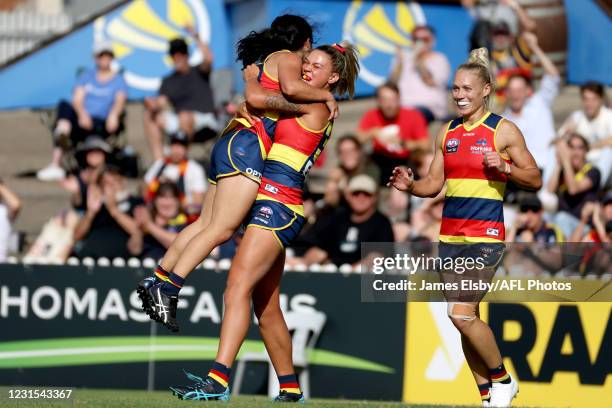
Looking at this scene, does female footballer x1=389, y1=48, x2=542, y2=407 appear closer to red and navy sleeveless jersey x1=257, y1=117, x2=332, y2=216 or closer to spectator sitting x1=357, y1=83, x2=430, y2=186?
red and navy sleeveless jersey x1=257, y1=117, x2=332, y2=216

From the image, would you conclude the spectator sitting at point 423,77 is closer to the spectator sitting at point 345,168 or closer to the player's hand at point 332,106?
the spectator sitting at point 345,168

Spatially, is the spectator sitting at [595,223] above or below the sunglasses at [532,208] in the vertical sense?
below

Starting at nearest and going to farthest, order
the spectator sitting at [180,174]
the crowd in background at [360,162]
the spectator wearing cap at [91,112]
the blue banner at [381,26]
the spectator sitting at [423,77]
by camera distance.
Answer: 1. the crowd in background at [360,162]
2. the spectator sitting at [180,174]
3. the spectator sitting at [423,77]
4. the spectator wearing cap at [91,112]
5. the blue banner at [381,26]

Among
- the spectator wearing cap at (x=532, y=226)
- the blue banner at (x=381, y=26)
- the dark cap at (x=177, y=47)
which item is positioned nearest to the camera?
the spectator wearing cap at (x=532, y=226)

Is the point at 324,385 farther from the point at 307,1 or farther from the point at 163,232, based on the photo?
the point at 307,1

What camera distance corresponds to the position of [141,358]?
1190 centimetres

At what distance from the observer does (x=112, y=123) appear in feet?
53.2

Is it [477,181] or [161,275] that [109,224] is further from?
[477,181]

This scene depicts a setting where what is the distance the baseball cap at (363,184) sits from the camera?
12.9 metres

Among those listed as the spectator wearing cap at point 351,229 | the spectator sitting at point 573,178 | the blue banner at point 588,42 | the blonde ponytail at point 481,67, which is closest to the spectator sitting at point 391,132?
the spectator wearing cap at point 351,229

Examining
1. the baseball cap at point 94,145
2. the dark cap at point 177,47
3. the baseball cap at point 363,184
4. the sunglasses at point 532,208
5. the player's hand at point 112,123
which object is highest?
the dark cap at point 177,47

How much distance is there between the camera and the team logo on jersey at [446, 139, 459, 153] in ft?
27.0

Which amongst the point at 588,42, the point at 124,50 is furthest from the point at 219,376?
the point at 124,50

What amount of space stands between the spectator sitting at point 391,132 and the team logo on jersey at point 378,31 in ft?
12.1
